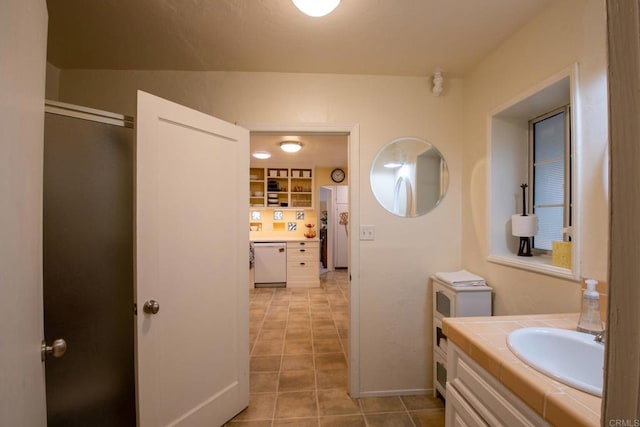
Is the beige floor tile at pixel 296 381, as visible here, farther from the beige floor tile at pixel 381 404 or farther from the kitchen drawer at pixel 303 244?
the kitchen drawer at pixel 303 244

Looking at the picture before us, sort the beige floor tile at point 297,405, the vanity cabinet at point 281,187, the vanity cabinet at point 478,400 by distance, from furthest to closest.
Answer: the vanity cabinet at point 281,187 → the beige floor tile at point 297,405 → the vanity cabinet at point 478,400

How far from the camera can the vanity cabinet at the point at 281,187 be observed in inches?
206

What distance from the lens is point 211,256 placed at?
158 cm

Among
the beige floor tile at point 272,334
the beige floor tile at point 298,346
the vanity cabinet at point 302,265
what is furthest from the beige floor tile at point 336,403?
the vanity cabinet at point 302,265

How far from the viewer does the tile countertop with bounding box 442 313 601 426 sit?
1.98 feet

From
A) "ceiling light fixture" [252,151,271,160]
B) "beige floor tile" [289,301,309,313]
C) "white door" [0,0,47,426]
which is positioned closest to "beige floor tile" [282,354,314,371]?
"beige floor tile" [289,301,309,313]

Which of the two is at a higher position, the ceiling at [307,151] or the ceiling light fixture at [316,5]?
the ceiling at [307,151]

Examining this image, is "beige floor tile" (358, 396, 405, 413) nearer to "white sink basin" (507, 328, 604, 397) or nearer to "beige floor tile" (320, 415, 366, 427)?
"beige floor tile" (320, 415, 366, 427)

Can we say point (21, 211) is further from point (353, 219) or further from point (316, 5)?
point (353, 219)

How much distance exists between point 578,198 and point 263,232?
486 centimetres

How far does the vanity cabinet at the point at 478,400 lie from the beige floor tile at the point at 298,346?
177 cm

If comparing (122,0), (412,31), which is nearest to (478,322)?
(412,31)

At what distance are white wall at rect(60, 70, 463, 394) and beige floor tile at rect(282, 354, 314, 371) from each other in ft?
2.08

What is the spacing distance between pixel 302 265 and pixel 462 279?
3446 mm
